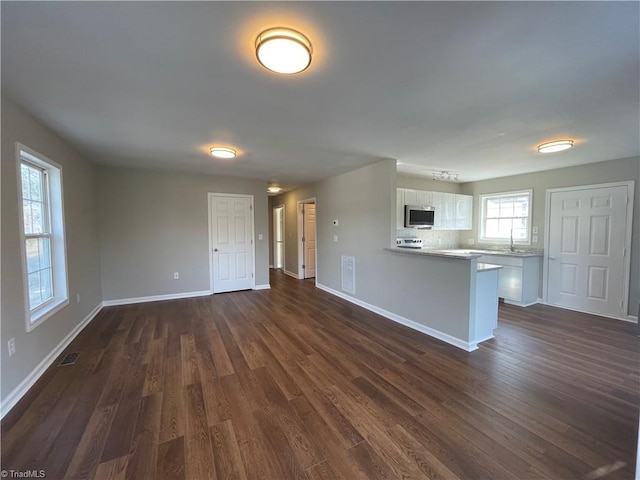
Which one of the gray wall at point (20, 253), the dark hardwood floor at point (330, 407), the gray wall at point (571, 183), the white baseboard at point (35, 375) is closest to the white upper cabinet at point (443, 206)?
the gray wall at point (571, 183)

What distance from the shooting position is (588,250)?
4207mm

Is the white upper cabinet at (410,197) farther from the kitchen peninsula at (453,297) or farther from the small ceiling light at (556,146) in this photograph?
the small ceiling light at (556,146)

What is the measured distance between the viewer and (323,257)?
5797mm

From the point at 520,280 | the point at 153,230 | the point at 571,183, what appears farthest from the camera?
the point at 153,230

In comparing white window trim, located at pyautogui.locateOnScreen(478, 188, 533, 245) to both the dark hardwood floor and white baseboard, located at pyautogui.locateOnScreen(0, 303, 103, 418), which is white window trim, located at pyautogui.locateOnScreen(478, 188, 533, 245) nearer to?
the dark hardwood floor

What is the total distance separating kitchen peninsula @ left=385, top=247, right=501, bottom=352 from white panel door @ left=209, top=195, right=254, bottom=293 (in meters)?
3.52

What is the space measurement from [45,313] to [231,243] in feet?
10.2

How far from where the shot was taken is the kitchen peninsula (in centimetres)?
293

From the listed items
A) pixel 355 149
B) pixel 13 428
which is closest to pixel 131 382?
pixel 13 428

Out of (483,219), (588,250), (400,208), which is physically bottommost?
(588,250)

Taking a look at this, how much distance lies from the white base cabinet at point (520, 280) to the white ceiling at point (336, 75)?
2075 millimetres

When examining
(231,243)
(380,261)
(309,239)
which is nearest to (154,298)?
(231,243)

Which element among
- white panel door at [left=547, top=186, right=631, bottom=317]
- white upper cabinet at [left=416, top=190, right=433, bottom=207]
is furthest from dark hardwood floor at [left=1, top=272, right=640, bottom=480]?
white upper cabinet at [left=416, top=190, right=433, bottom=207]

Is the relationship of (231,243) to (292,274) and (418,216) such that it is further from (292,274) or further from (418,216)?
(418,216)
